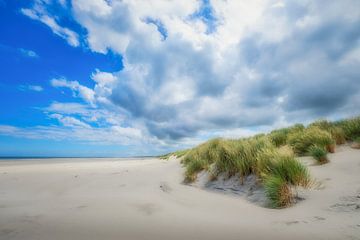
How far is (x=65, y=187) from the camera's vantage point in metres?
6.00

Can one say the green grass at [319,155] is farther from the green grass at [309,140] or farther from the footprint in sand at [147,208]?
the footprint in sand at [147,208]

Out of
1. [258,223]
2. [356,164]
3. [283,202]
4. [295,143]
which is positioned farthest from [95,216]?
[295,143]

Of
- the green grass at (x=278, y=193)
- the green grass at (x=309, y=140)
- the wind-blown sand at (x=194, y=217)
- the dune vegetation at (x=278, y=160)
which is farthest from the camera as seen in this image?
the green grass at (x=309, y=140)

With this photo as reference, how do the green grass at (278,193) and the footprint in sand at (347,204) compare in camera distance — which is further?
the green grass at (278,193)

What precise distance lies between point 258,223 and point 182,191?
2720 millimetres

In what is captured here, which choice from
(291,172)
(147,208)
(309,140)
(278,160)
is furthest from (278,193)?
(309,140)

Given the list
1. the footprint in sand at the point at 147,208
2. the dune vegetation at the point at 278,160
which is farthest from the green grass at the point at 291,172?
the footprint in sand at the point at 147,208

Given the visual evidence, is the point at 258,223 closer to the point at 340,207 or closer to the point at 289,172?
the point at 340,207

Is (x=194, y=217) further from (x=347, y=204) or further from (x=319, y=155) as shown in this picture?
(x=319, y=155)

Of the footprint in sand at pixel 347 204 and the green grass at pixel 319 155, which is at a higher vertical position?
the green grass at pixel 319 155

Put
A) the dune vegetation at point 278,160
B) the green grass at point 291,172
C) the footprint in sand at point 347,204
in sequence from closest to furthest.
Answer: the footprint in sand at point 347,204, the dune vegetation at point 278,160, the green grass at point 291,172

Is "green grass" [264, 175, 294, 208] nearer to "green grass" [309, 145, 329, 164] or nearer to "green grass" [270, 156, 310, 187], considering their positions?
"green grass" [270, 156, 310, 187]

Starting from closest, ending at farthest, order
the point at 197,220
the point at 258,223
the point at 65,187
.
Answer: the point at 258,223 → the point at 197,220 → the point at 65,187

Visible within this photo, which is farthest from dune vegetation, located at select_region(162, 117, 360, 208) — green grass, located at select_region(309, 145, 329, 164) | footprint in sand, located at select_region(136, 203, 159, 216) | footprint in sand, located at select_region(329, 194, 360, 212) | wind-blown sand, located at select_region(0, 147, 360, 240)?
footprint in sand, located at select_region(136, 203, 159, 216)
